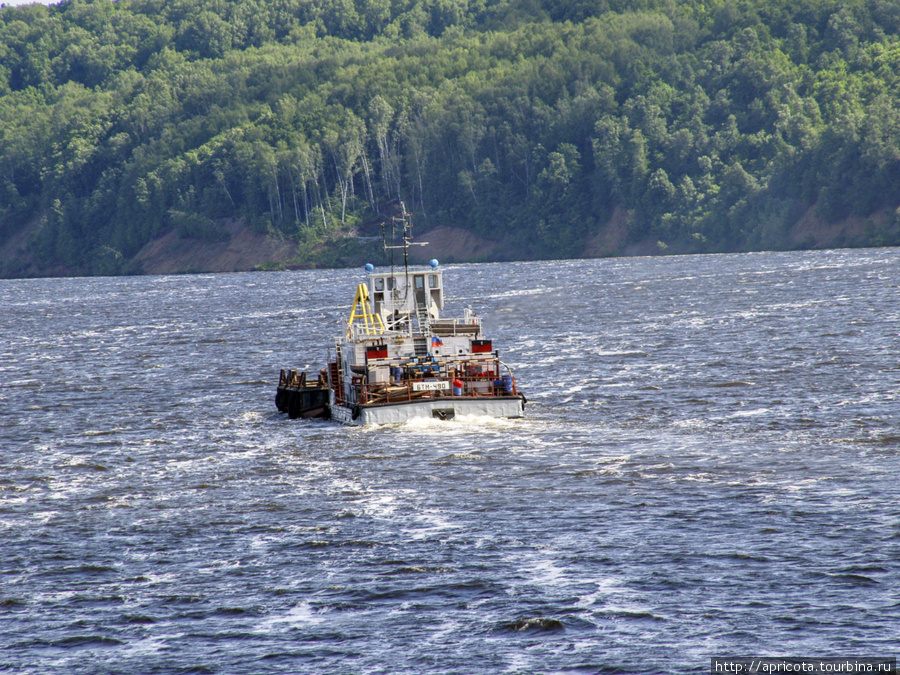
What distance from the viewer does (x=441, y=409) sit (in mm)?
43688

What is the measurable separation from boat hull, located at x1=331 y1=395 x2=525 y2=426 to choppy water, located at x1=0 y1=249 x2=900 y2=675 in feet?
1.88

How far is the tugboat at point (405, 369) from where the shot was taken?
4391cm


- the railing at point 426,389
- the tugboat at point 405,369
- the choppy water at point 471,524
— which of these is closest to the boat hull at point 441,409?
the tugboat at point 405,369

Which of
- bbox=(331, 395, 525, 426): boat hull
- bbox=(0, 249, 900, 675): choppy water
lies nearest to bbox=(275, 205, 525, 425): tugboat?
bbox=(331, 395, 525, 426): boat hull

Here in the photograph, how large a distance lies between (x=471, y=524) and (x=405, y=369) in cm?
1672

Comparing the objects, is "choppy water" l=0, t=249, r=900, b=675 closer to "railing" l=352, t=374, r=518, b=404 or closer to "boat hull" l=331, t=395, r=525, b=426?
"boat hull" l=331, t=395, r=525, b=426

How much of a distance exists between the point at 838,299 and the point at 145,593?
8467 cm

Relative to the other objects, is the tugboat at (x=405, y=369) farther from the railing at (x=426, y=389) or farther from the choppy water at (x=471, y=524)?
the choppy water at (x=471, y=524)

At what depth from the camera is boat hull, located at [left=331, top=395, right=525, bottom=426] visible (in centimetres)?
4359

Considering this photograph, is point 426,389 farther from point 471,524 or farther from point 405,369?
point 471,524

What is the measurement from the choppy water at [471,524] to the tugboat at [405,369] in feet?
3.63

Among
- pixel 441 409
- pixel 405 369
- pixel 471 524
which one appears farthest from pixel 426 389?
pixel 471 524

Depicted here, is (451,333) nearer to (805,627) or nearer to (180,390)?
(180,390)

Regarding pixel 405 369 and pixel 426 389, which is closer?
pixel 426 389
